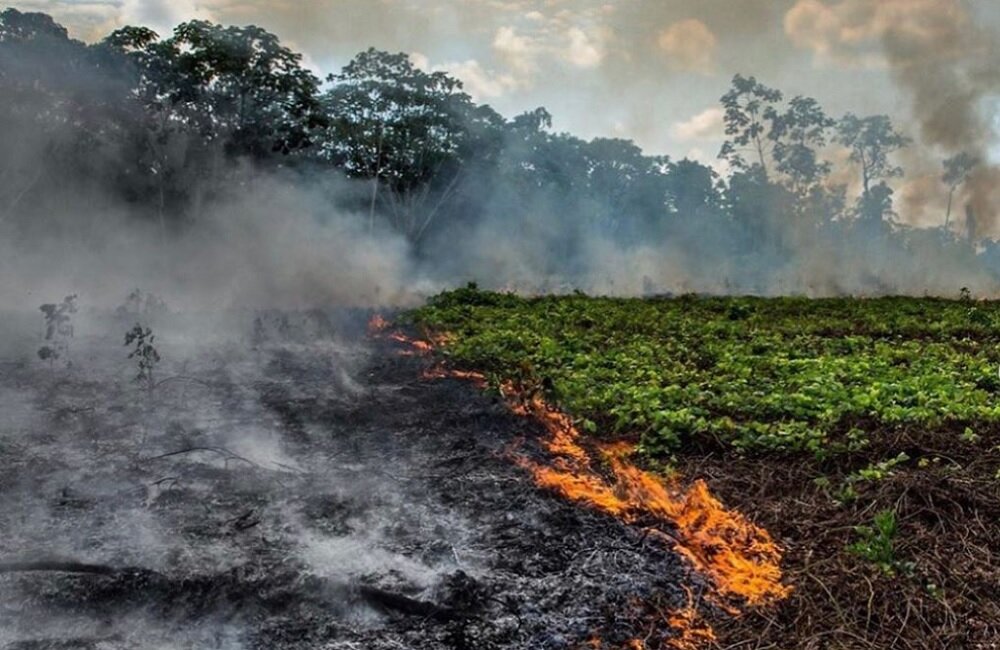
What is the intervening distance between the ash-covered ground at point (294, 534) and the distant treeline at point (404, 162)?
12958 millimetres

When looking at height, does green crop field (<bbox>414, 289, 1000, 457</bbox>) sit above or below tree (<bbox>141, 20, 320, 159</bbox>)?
below

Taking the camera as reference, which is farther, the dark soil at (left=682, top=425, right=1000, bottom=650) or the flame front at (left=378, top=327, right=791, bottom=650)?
the flame front at (left=378, top=327, right=791, bottom=650)

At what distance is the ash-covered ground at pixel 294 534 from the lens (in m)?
3.74

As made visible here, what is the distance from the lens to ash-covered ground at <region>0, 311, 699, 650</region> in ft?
12.3

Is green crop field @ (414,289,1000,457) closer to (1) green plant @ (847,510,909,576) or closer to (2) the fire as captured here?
(2) the fire

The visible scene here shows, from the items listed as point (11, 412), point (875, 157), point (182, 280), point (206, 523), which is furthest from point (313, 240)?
point (875, 157)

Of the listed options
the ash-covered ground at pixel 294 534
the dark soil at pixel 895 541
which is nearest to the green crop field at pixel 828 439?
the dark soil at pixel 895 541

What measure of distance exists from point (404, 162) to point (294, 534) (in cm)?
2491

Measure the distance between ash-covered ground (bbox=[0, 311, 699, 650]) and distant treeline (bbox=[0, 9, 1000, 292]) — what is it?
1296 cm

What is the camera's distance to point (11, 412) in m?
6.94

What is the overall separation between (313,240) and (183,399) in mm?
15561

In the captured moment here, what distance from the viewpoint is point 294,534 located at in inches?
182

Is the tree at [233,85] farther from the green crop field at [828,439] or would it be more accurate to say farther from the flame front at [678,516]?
the flame front at [678,516]

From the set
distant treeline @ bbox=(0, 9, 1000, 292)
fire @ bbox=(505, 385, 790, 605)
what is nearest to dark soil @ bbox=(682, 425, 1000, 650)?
fire @ bbox=(505, 385, 790, 605)
